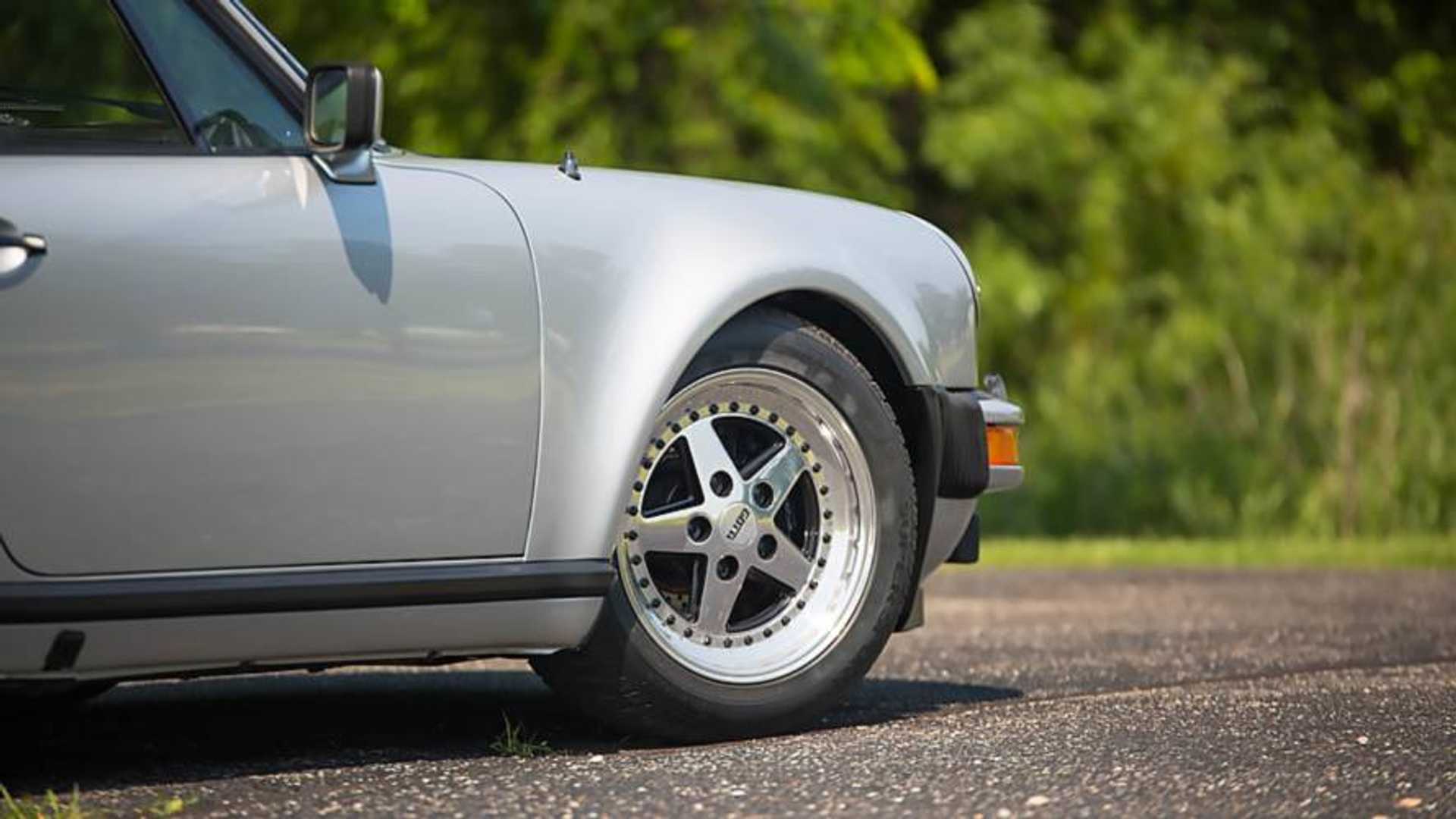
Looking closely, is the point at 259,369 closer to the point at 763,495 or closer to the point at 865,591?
the point at 763,495

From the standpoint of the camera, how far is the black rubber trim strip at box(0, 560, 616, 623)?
4.51 meters

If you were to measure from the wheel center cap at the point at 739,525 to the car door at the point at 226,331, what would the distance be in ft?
1.58

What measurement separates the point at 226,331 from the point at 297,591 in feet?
1.70

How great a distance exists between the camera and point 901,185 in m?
24.3

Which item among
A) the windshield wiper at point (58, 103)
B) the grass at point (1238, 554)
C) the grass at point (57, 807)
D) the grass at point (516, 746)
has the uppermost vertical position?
the windshield wiper at point (58, 103)

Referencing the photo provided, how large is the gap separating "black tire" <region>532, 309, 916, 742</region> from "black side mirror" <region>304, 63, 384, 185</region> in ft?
2.84

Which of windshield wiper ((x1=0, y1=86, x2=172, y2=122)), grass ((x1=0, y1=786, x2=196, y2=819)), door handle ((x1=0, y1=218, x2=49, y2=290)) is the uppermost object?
windshield wiper ((x1=0, y1=86, x2=172, y2=122))

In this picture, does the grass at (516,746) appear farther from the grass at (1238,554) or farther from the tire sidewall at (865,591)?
the grass at (1238,554)

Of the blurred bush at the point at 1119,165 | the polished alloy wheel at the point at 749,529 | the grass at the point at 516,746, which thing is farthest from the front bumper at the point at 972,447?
the blurred bush at the point at 1119,165

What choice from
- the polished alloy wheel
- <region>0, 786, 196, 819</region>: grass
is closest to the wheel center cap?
the polished alloy wheel

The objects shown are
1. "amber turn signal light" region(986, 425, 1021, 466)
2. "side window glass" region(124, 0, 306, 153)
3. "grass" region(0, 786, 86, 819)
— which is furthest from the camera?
"amber turn signal light" region(986, 425, 1021, 466)

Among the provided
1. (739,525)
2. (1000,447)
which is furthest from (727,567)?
(1000,447)

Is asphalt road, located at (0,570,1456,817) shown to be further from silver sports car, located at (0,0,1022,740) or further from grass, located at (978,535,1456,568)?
grass, located at (978,535,1456,568)

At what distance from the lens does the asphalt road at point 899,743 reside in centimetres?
452
